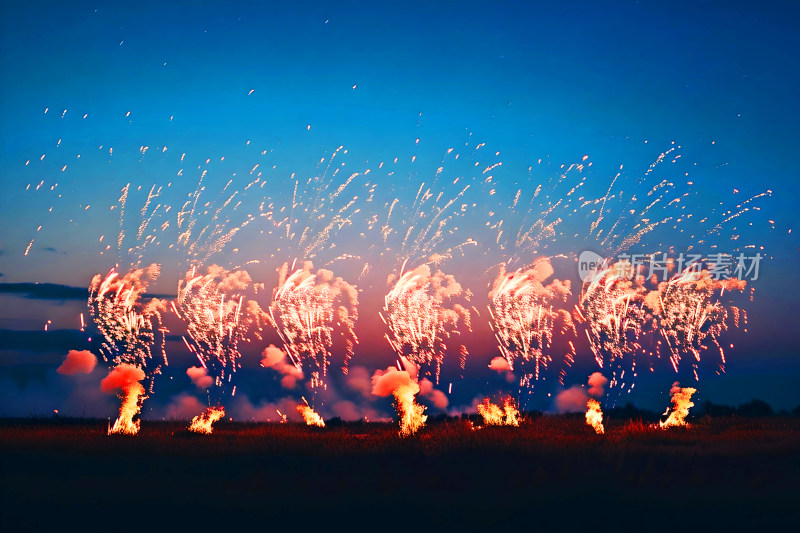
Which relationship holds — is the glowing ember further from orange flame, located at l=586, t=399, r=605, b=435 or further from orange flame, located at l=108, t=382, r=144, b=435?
orange flame, located at l=586, t=399, r=605, b=435

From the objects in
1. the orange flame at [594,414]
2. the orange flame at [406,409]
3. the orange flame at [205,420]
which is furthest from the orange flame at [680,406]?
the orange flame at [205,420]

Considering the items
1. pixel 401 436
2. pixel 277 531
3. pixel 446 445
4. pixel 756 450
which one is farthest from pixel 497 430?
pixel 277 531

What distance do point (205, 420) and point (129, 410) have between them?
4.21 m

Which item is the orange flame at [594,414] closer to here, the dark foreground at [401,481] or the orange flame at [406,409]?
the dark foreground at [401,481]

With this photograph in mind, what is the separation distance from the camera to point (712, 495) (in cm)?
1930

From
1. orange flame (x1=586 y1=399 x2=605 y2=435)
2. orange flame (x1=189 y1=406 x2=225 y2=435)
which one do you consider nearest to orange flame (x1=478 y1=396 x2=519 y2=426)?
orange flame (x1=586 y1=399 x2=605 y2=435)

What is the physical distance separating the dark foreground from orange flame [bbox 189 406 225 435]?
3.50m

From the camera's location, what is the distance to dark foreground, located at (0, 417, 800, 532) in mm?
16766

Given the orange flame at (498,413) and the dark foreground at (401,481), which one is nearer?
the dark foreground at (401,481)

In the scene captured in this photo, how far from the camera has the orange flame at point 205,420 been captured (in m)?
37.5

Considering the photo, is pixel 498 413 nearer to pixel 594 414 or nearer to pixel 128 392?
pixel 594 414

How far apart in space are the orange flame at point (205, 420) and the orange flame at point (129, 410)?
3.05 m

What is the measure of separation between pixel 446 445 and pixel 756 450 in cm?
1263

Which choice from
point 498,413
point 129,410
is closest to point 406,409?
point 498,413
